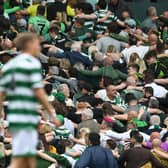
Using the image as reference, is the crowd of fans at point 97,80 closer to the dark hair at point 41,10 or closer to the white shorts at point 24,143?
the dark hair at point 41,10

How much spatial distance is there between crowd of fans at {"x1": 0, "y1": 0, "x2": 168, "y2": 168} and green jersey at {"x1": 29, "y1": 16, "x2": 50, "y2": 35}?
21 mm

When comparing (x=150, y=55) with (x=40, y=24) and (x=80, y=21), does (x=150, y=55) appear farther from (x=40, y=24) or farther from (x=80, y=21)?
(x=40, y=24)

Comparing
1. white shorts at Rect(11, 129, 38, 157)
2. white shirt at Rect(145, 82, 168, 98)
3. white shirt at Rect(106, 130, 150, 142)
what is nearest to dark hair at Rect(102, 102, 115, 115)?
white shirt at Rect(106, 130, 150, 142)

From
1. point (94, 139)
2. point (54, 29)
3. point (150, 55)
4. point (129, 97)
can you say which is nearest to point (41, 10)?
point (54, 29)

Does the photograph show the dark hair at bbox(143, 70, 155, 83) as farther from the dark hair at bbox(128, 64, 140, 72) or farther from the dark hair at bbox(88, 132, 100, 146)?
the dark hair at bbox(88, 132, 100, 146)

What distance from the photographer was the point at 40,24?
23.8 m

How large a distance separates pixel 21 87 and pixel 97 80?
10.3 meters

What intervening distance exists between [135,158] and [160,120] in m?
2.75

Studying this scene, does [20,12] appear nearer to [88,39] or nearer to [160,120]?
[88,39]

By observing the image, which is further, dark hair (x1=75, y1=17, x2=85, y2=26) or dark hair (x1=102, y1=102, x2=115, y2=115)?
dark hair (x1=75, y1=17, x2=85, y2=26)

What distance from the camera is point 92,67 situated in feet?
73.7

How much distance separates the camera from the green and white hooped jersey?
11.6m

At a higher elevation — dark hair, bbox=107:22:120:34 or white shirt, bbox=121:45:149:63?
dark hair, bbox=107:22:120:34

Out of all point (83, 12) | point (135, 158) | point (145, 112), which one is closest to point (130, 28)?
point (83, 12)
